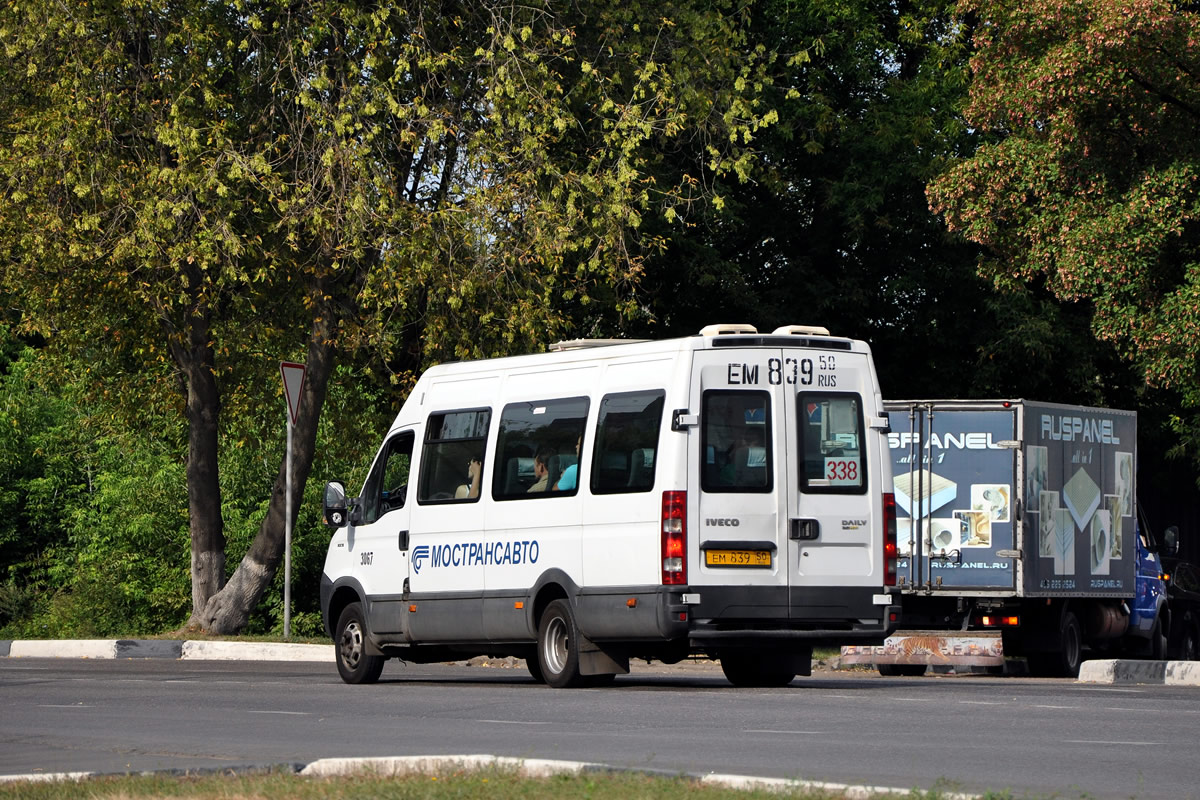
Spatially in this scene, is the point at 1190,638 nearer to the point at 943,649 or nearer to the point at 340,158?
the point at 943,649

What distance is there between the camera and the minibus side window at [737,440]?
15.4m

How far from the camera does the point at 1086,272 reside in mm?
22969

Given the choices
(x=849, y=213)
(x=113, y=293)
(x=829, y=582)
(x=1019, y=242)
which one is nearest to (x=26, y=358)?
(x=113, y=293)

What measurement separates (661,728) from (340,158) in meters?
12.2

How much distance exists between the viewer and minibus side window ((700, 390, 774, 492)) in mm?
15391

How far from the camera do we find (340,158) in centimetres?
2223

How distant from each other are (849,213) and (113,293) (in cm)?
1044

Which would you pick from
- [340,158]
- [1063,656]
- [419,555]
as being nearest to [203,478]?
[340,158]

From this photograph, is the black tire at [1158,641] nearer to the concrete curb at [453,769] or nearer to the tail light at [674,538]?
the tail light at [674,538]

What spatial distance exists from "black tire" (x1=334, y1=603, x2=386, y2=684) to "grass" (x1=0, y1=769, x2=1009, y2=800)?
892cm

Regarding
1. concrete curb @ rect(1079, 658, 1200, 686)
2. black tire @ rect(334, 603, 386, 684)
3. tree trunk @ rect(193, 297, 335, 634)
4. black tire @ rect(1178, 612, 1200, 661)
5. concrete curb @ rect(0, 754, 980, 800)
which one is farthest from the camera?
black tire @ rect(1178, 612, 1200, 661)

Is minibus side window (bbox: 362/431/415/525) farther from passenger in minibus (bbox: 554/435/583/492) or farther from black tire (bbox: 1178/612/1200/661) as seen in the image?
black tire (bbox: 1178/612/1200/661)

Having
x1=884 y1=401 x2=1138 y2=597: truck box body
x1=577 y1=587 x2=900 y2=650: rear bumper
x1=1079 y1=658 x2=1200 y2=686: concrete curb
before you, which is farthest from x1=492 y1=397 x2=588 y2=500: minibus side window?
x1=1079 y1=658 x2=1200 y2=686: concrete curb

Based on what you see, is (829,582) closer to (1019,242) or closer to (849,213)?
(1019,242)
